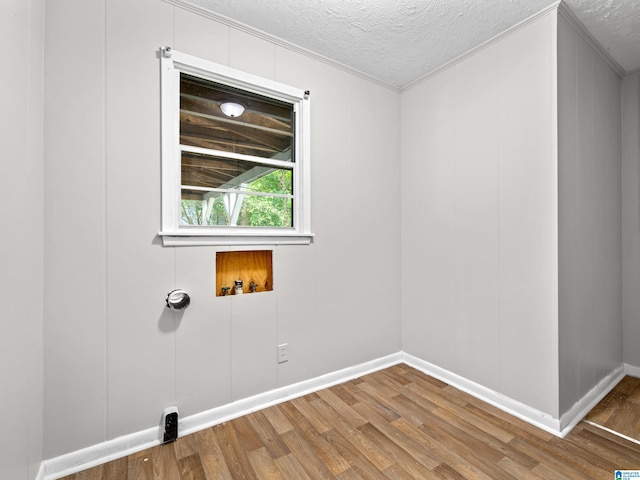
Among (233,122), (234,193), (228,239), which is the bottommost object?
(228,239)

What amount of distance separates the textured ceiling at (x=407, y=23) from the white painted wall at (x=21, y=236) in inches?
37.3

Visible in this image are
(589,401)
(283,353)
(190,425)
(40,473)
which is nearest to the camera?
(40,473)

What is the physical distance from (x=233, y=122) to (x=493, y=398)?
2.56 m

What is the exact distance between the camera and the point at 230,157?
1.99m

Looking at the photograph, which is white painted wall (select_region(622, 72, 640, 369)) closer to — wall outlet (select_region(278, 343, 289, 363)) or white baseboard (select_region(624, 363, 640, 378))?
white baseboard (select_region(624, 363, 640, 378))

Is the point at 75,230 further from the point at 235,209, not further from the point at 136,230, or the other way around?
the point at 235,209

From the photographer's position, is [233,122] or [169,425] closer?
[169,425]

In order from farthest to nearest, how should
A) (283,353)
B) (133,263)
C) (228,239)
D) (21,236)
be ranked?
1. (283,353)
2. (228,239)
3. (133,263)
4. (21,236)

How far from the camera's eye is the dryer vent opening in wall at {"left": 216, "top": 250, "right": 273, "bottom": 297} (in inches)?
77.5

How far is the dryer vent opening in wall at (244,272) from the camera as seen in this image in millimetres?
1970

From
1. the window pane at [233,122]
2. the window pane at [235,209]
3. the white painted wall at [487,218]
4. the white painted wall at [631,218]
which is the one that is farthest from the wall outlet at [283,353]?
the white painted wall at [631,218]

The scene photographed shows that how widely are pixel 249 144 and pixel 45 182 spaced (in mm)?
1096

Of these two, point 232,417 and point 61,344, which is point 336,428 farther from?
point 61,344

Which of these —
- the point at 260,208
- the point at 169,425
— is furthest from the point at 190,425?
the point at 260,208
